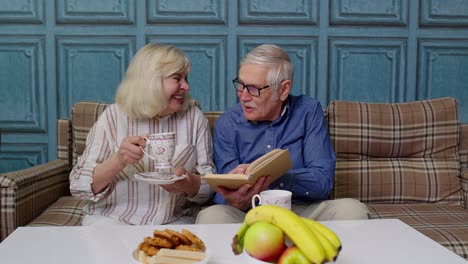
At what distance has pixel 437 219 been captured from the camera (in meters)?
2.03

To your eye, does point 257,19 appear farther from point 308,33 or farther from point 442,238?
point 442,238

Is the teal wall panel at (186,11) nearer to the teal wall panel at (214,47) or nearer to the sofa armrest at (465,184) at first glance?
the teal wall panel at (214,47)

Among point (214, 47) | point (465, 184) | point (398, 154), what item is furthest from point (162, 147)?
point (214, 47)

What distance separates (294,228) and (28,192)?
1329 millimetres

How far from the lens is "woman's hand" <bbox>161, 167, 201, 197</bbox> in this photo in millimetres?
1683

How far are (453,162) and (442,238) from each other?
631 millimetres

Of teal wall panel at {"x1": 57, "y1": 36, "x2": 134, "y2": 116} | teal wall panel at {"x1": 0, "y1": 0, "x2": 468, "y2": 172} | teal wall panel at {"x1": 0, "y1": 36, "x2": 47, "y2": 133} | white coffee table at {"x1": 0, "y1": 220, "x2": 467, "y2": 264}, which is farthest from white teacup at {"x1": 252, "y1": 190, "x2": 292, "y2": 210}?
teal wall panel at {"x1": 0, "y1": 36, "x2": 47, "y2": 133}

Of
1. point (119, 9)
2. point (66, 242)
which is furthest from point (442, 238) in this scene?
point (119, 9)

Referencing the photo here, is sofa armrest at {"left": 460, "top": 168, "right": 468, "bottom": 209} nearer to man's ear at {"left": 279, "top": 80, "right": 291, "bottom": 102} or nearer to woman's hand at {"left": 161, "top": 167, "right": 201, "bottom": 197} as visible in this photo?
man's ear at {"left": 279, "top": 80, "right": 291, "bottom": 102}

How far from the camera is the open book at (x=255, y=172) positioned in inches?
57.3

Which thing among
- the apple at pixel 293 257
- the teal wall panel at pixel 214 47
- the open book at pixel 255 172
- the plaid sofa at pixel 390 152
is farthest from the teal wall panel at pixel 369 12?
the apple at pixel 293 257

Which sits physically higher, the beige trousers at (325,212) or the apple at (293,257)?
the apple at (293,257)

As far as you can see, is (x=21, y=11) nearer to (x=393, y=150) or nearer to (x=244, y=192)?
(x=244, y=192)

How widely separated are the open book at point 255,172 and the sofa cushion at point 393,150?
77 cm
